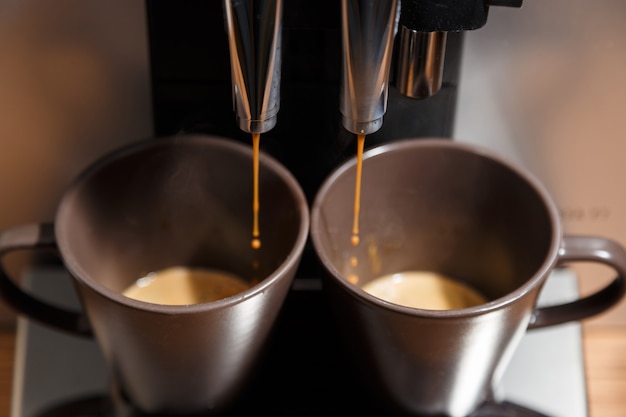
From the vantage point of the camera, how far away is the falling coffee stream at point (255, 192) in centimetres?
45

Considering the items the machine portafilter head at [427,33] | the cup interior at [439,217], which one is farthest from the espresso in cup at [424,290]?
the machine portafilter head at [427,33]

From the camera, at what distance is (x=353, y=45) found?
1.19ft

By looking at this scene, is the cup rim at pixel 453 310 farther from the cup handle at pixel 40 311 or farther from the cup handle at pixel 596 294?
the cup handle at pixel 40 311

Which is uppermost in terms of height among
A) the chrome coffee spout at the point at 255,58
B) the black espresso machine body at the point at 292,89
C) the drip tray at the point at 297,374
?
the chrome coffee spout at the point at 255,58

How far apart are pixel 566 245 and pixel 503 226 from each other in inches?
2.2

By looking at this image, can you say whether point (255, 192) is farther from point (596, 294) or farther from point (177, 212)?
point (596, 294)

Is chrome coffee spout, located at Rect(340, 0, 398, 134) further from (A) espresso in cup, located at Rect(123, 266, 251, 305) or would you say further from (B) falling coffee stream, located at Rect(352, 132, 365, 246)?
(A) espresso in cup, located at Rect(123, 266, 251, 305)

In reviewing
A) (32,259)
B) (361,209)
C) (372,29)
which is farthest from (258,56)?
(32,259)

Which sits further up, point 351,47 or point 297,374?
point 351,47

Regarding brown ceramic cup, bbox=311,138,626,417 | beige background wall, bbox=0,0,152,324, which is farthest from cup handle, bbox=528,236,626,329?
beige background wall, bbox=0,0,152,324

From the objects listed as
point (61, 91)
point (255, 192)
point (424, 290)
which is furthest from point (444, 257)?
point (61, 91)

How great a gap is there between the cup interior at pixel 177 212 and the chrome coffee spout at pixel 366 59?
8 cm

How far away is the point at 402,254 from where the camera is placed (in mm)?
534

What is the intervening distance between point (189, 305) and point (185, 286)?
0.12 metres
